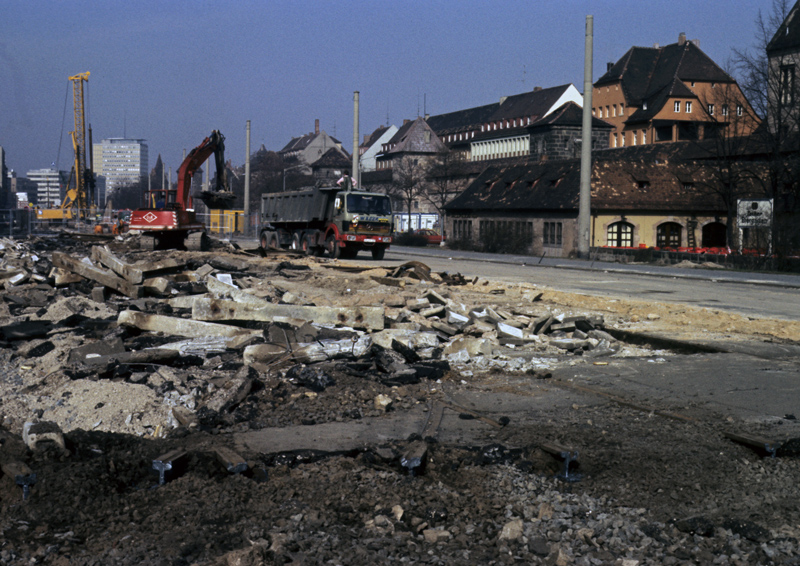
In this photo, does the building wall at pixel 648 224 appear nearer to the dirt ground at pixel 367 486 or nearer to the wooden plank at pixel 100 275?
the wooden plank at pixel 100 275

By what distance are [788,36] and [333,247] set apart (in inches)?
1692

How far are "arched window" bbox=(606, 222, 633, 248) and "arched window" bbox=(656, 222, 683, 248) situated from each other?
7.15 ft

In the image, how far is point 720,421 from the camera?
6.77 metres

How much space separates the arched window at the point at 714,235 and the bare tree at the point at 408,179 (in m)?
34.2

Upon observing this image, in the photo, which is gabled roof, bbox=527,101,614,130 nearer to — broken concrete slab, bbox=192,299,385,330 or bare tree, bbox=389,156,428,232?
bare tree, bbox=389,156,428,232

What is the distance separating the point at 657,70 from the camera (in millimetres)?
109375

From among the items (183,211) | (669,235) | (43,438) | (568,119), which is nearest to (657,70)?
(568,119)

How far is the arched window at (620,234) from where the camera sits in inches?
2015

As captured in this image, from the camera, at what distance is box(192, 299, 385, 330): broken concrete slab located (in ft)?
34.9

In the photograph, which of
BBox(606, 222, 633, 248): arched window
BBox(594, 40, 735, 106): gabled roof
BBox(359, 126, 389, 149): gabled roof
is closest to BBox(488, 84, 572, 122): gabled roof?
BBox(594, 40, 735, 106): gabled roof

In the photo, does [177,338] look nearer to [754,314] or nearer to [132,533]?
[132,533]

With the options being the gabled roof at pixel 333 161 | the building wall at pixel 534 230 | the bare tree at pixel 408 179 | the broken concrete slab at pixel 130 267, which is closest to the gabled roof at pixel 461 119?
the bare tree at pixel 408 179

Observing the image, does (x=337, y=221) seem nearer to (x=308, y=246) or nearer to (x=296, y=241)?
(x=308, y=246)

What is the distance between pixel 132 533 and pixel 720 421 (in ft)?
15.7
